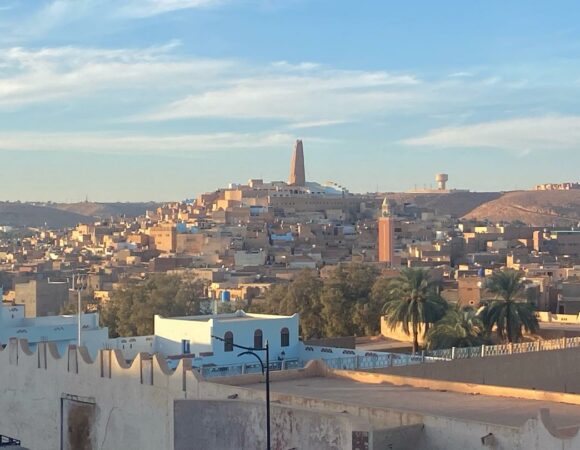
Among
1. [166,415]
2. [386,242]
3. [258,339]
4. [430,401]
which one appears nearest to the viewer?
[430,401]

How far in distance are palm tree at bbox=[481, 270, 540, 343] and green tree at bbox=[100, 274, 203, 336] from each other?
1105 cm

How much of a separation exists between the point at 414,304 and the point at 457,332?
2950mm

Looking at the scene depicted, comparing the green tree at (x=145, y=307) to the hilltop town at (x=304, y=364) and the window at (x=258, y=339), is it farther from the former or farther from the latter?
the window at (x=258, y=339)

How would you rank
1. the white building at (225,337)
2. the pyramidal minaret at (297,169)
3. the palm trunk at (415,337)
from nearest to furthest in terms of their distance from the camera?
the white building at (225,337) < the palm trunk at (415,337) < the pyramidal minaret at (297,169)

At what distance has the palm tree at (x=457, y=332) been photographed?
101ft

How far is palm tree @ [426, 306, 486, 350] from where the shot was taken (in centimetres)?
3067

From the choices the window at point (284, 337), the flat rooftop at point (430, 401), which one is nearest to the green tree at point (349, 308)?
the window at point (284, 337)

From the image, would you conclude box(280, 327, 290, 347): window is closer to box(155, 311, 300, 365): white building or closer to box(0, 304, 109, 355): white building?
box(155, 311, 300, 365): white building

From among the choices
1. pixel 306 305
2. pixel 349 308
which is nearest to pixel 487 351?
pixel 349 308

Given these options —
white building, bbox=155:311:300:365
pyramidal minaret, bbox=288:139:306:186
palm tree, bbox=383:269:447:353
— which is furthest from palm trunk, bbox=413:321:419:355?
pyramidal minaret, bbox=288:139:306:186

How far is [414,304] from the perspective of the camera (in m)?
33.5

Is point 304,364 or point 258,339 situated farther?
point 258,339

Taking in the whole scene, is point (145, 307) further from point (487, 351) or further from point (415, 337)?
point (487, 351)

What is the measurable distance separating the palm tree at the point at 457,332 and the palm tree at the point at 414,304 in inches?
45.4
